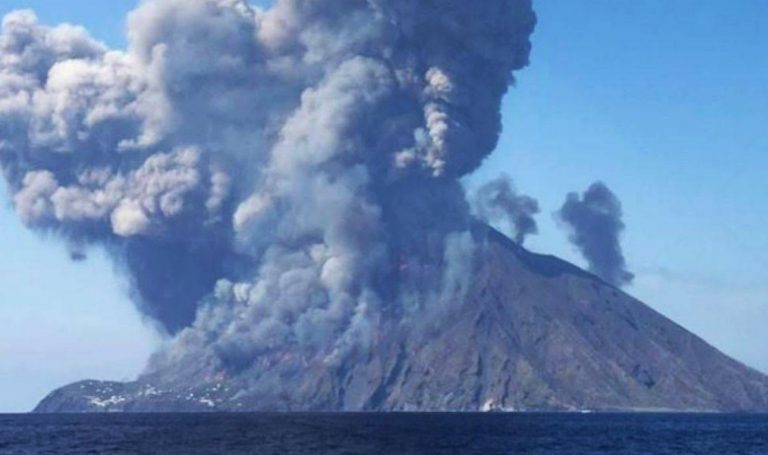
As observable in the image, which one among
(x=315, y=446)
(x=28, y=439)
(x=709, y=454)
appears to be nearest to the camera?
(x=709, y=454)

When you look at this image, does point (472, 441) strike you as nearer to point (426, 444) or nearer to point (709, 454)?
point (426, 444)

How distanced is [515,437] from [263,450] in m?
50.8

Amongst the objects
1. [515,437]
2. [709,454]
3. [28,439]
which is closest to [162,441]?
[28,439]

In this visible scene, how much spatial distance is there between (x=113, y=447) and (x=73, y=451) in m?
9.40

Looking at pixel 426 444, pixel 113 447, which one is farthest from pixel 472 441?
pixel 113 447

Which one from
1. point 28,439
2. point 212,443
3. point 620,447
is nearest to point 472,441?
point 620,447

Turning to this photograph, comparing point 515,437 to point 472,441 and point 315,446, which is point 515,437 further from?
point 315,446

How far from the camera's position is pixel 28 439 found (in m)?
169

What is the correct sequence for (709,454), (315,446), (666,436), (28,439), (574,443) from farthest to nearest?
(666,436)
(28,439)
(574,443)
(315,446)
(709,454)

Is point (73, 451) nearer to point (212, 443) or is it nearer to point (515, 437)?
point (212, 443)

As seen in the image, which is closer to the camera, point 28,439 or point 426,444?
point 426,444

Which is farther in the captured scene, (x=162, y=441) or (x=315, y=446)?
(x=162, y=441)

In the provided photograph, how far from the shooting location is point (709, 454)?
5148 inches

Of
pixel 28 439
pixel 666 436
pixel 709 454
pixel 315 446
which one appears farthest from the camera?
pixel 666 436
